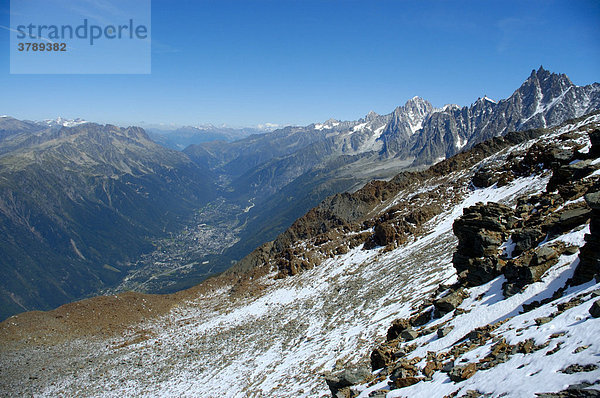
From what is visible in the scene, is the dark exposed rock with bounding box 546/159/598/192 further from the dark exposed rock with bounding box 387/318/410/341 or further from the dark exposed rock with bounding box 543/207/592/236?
the dark exposed rock with bounding box 387/318/410/341

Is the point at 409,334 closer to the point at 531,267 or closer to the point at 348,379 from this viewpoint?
the point at 348,379

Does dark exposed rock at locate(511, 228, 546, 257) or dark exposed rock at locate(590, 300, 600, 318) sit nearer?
dark exposed rock at locate(590, 300, 600, 318)

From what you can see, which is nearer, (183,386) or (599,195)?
(599,195)

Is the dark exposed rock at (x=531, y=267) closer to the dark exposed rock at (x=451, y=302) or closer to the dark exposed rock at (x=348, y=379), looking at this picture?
the dark exposed rock at (x=451, y=302)

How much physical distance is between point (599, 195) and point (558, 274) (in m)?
3.70

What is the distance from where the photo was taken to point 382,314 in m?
24.2

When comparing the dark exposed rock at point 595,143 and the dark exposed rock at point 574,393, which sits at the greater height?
the dark exposed rock at point 595,143

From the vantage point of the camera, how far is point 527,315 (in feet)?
40.4

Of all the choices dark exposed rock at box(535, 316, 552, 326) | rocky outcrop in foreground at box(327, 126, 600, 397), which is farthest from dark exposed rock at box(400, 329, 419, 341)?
dark exposed rock at box(535, 316, 552, 326)

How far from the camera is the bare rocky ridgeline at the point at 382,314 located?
40.2ft

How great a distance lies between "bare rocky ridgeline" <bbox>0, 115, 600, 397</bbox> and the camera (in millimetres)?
12258

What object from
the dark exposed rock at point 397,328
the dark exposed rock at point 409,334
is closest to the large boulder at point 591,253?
the dark exposed rock at point 409,334

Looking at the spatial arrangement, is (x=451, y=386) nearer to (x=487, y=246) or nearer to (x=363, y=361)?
(x=363, y=361)

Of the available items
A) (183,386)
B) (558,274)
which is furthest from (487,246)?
(183,386)
